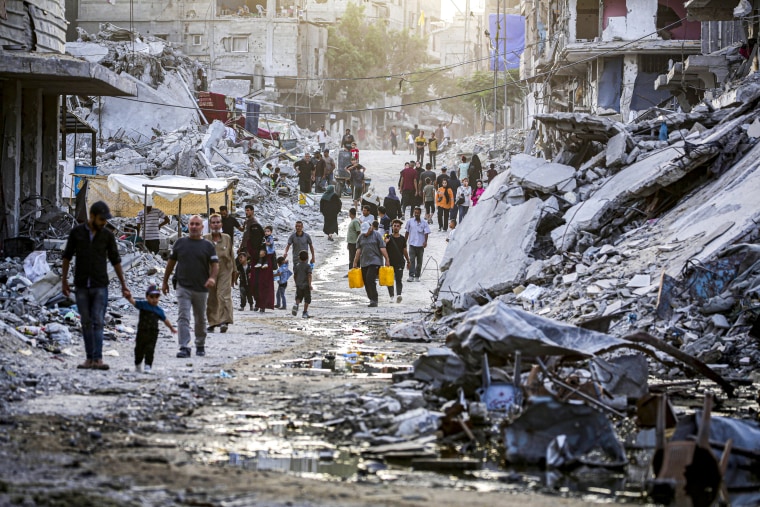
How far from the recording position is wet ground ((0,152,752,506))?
5.39m

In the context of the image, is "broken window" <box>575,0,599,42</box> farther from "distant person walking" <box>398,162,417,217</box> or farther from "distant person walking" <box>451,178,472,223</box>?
"distant person walking" <box>451,178,472,223</box>

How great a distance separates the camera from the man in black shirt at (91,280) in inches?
378

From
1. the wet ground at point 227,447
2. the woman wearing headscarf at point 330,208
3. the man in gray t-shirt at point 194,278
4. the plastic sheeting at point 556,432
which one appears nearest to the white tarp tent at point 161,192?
the woman wearing headscarf at point 330,208

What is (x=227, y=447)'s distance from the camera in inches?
257

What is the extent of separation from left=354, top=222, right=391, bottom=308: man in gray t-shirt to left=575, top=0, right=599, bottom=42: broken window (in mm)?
22630

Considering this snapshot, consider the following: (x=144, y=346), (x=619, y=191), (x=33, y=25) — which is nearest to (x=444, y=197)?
(x=619, y=191)

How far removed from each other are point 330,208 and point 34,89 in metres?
9.31

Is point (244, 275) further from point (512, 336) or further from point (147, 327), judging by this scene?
point (512, 336)

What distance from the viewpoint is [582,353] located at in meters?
8.08

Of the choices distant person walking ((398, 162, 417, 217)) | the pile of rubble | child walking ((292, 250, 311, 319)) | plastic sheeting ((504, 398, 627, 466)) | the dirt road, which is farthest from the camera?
distant person walking ((398, 162, 417, 217))

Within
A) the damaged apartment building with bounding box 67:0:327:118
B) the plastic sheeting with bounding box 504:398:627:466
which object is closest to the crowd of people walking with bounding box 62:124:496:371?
the plastic sheeting with bounding box 504:398:627:466

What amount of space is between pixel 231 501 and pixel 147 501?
1.34 ft

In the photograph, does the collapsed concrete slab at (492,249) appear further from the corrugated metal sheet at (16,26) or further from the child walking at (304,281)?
the corrugated metal sheet at (16,26)

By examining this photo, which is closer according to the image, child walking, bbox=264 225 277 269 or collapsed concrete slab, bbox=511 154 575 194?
collapsed concrete slab, bbox=511 154 575 194
